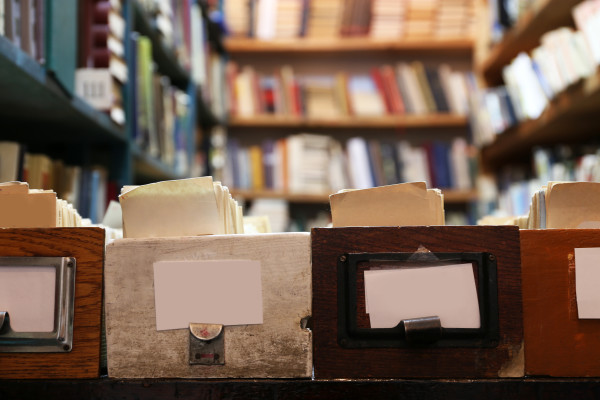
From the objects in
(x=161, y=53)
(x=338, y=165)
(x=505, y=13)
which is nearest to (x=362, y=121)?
(x=338, y=165)

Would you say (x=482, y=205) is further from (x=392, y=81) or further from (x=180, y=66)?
(x=180, y=66)

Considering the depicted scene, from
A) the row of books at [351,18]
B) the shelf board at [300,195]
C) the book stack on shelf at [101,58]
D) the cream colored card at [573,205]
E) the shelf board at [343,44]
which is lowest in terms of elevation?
the cream colored card at [573,205]

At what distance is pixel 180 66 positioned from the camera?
230 cm

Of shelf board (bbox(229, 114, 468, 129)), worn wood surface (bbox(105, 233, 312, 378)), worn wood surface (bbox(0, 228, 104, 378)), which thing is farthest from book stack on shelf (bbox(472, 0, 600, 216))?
worn wood surface (bbox(0, 228, 104, 378))

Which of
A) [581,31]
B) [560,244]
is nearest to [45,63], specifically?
[560,244]

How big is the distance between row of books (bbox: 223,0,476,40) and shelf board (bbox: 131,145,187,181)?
128 centimetres

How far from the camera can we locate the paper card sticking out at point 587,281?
0.69 metres

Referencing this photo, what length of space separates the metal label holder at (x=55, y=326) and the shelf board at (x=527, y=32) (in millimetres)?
2006

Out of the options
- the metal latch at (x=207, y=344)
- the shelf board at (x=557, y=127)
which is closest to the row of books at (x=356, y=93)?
the shelf board at (x=557, y=127)

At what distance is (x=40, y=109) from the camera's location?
4.17ft

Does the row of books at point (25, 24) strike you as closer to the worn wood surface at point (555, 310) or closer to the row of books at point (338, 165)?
the worn wood surface at point (555, 310)

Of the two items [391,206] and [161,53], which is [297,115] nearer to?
[161,53]

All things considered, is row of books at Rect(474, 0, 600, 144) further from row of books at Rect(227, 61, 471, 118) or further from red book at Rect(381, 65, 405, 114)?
red book at Rect(381, 65, 405, 114)

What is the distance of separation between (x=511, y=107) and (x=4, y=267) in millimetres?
2373
